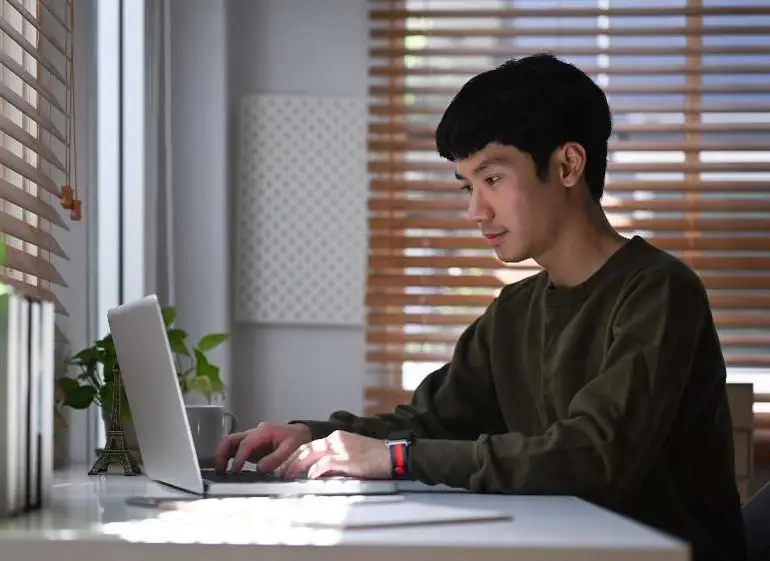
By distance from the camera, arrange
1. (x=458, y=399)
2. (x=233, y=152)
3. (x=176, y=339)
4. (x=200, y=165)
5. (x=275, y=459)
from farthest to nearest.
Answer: (x=233, y=152)
(x=200, y=165)
(x=176, y=339)
(x=458, y=399)
(x=275, y=459)

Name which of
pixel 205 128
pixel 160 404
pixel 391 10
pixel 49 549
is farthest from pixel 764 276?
pixel 49 549

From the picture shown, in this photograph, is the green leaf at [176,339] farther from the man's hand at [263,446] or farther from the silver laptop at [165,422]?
the silver laptop at [165,422]

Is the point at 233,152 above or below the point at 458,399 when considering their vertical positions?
above

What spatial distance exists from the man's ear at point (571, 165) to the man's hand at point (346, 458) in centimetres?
53

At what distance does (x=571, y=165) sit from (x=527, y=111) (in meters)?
0.10

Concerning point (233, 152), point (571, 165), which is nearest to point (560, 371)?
point (571, 165)

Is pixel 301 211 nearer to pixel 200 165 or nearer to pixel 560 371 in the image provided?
pixel 200 165

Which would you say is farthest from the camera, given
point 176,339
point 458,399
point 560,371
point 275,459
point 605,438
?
point 176,339

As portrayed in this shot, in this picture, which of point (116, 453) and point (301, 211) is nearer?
point (116, 453)

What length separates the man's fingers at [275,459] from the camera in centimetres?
156

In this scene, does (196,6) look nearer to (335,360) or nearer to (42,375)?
(335,360)

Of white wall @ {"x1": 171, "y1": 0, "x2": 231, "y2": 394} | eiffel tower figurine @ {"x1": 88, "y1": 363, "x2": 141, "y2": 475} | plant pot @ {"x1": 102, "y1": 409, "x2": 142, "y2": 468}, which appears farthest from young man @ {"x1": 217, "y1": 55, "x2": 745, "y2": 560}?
white wall @ {"x1": 171, "y1": 0, "x2": 231, "y2": 394}

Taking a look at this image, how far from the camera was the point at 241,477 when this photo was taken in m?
1.50

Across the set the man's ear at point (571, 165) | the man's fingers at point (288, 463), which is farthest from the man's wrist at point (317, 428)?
the man's ear at point (571, 165)
